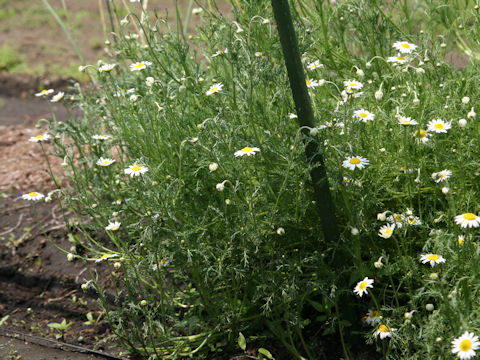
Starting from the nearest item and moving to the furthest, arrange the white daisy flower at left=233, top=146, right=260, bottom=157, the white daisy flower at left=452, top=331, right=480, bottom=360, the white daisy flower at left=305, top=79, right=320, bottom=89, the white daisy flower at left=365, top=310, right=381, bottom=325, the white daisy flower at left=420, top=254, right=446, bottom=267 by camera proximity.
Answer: the white daisy flower at left=452, top=331, right=480, bottom=360 → the white daisy flower at left=420, top=254, right=446, bottom=267 → the white daisy flower at left=233, top=146, right=260, bottom=157 → the white daisy flower at left=365, top=310, right=381, bottom=325 → the white daisy flower at left=305, top=79, right=320, bottom=89

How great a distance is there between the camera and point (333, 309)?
8.38 ft

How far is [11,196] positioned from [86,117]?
3.99 ft

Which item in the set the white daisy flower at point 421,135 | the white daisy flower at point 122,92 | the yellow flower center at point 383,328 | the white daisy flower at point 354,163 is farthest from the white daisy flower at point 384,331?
the white daisy flower at point 122,92

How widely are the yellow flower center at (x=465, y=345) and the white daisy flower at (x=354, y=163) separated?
0.72 metres

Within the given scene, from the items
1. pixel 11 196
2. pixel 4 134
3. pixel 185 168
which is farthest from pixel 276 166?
pixel 4 134

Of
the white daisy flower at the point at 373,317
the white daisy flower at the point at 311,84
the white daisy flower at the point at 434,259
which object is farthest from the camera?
the white daisy flower at the point at 311,84

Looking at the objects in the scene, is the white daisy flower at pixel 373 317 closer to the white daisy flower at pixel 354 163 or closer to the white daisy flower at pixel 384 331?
the white daisy flower at pixel 384 331

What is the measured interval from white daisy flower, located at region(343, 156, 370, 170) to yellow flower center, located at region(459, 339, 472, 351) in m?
0.72

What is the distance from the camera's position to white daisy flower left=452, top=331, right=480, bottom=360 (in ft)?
5.54

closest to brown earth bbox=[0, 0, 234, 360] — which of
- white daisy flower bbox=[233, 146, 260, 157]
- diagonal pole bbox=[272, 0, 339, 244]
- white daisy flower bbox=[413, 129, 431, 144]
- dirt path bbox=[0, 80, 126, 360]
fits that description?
dirt path bbox=[0, 80, 126, 360]

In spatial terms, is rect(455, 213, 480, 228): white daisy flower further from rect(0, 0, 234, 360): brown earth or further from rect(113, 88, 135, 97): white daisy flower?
rect(113, 88, 135, 97): white daisy flower

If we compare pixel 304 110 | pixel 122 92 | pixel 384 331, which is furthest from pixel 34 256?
pixel 384 331

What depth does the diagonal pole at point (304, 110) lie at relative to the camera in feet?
6.73

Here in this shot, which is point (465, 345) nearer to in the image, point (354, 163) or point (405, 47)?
A: point (354, 163)
